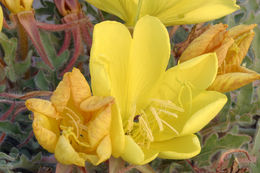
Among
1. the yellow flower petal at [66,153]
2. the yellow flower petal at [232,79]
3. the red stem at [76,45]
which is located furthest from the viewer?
the red stem at [76,45]

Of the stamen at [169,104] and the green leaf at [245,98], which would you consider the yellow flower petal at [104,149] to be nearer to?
the stamen at [169,104]

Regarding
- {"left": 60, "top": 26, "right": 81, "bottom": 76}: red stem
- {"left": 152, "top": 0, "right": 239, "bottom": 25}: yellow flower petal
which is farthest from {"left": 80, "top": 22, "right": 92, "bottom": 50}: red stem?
{"left": 152, "top": 0, "right": 239, "bottom": 25}: yellow flower petal

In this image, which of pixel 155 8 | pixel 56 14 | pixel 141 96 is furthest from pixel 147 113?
pixel 56 14

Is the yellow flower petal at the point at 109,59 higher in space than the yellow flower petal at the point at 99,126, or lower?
higher

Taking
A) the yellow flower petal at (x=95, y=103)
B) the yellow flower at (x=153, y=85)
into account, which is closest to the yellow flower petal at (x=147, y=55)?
the yellow flower at (x=153, y=85)

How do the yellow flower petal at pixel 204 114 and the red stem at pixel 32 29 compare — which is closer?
the yellow flower petal at pixel 204 114

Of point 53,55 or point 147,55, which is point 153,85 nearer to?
point 147,55

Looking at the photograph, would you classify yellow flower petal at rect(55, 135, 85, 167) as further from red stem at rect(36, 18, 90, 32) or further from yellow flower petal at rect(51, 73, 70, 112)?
red stem at rect(36, 18, 90, 32)
